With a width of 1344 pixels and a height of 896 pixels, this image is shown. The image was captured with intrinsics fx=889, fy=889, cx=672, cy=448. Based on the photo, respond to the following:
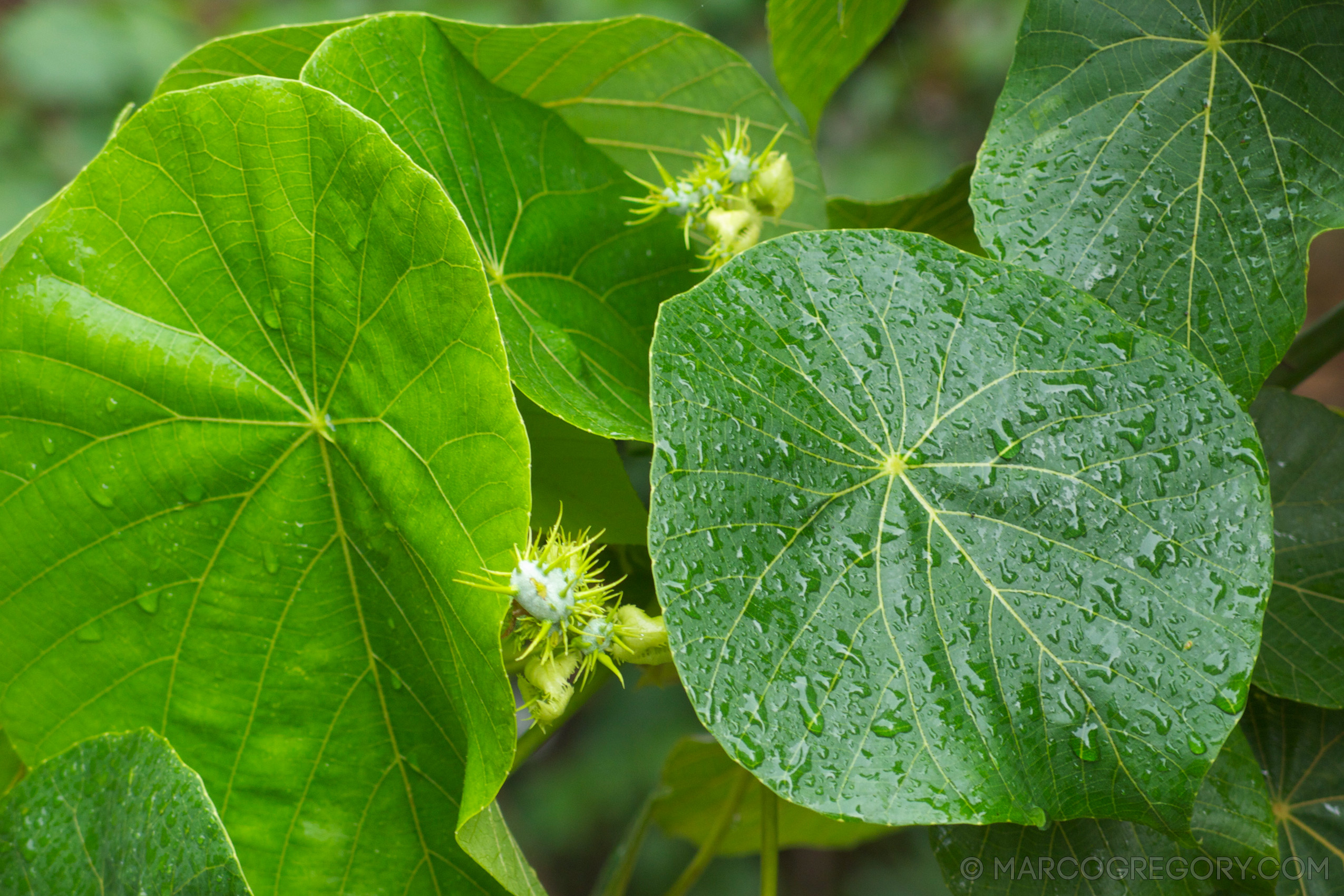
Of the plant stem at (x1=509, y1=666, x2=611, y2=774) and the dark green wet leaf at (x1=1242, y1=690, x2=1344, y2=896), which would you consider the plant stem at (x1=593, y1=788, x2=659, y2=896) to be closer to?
the plant stem at (x1=509, y1=666, x2=611, y2=774)

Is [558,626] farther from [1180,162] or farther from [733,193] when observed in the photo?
[1180,162]

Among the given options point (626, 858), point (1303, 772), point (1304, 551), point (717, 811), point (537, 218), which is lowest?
point (717, 811)

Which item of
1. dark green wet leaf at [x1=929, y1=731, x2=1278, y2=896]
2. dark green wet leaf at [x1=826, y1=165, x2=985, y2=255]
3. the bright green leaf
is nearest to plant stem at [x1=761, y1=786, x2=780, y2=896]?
dark green wet leaf at [x1=929, y1=731, x2=1278, y2=896]

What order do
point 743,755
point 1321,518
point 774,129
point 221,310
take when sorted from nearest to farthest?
point 743,755, point 221,310, point 1321,518, point 774,129

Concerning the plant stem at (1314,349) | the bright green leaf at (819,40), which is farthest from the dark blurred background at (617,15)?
the plant stem at (1314,349)

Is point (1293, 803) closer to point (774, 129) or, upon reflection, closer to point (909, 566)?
point (909, 566)

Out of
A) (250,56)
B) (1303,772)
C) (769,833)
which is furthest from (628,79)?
(1303,772)

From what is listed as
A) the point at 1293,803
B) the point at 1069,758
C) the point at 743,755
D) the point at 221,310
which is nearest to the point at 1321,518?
the point at 1293,803
